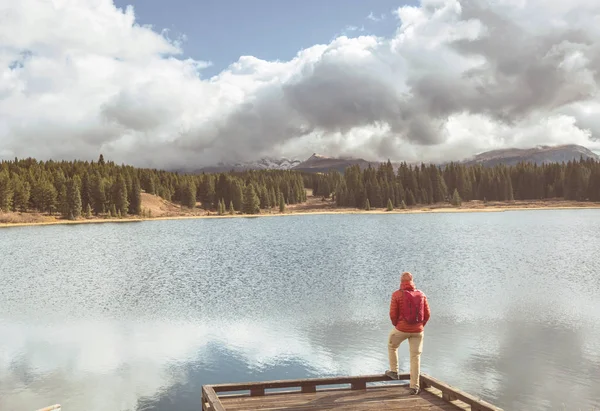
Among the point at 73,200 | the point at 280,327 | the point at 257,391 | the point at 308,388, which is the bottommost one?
the point at 280,327

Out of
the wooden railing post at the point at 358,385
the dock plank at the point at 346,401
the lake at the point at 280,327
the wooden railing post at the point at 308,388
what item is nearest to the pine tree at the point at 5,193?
the lake at the point at 280,327

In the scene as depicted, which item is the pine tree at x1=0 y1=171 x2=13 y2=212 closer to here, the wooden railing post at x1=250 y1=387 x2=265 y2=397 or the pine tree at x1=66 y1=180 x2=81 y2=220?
the pine tree at x1=66 y1=180 x2=81 y2=220

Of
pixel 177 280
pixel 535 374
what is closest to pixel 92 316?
pixel 177 280

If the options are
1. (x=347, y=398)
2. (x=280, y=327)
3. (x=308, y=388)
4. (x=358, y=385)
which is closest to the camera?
(x=347, y=398)

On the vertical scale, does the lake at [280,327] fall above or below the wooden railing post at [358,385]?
below

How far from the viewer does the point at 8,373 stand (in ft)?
74.3

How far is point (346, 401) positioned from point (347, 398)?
351mm

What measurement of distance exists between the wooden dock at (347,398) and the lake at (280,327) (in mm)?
3734

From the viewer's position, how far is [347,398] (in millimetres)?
16109

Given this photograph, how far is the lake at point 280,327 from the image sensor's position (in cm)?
2078

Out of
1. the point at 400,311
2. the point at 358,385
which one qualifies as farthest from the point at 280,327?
the point at 400,311

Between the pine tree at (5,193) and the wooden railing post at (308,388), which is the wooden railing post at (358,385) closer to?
the wooden railing post at (308,388)

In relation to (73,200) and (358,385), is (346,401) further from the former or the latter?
(73,200)

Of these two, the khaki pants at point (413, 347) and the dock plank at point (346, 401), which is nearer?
the dock plank at point (346, 401)
